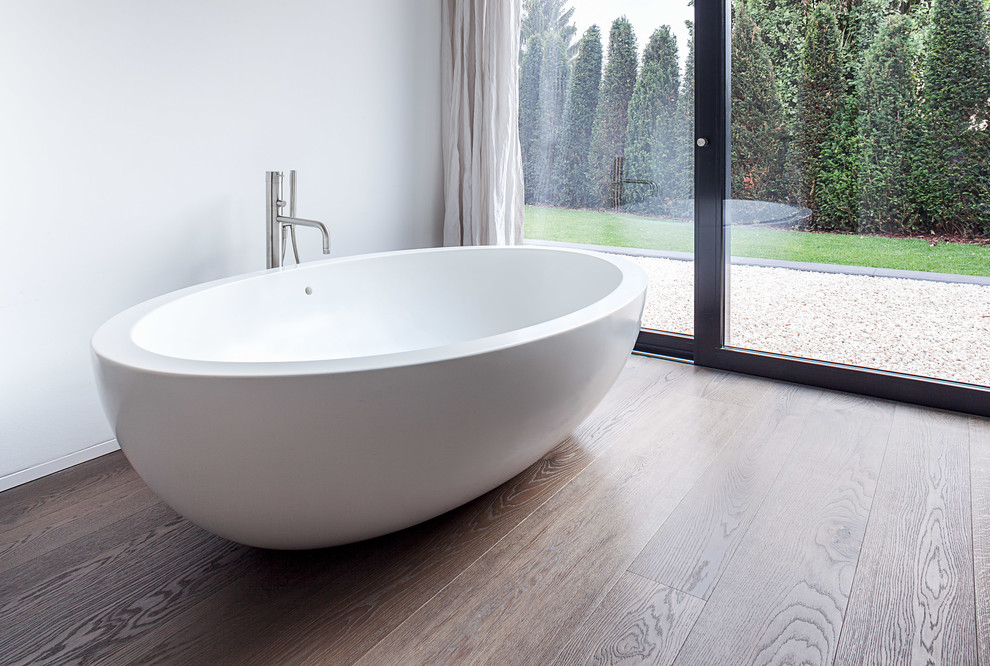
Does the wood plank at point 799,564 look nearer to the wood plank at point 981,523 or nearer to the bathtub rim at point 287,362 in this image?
the wood plank at point 981,523

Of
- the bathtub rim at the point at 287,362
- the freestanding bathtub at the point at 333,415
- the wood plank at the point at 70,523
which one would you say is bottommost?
the wood plank at the point at 70,523

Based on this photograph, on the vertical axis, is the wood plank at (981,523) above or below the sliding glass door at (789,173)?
below

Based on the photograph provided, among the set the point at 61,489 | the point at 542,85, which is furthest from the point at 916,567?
the point at 542,85

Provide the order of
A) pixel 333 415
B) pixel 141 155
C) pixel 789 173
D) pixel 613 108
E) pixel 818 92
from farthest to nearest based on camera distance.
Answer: pixel 613 108, pixel 789 173, pixel 818 92, pixel 141 155, pixel 333 415

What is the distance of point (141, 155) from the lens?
2049 millimetres

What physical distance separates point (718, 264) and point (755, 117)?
0.58m

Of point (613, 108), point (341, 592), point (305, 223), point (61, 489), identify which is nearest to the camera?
point (341, 592)

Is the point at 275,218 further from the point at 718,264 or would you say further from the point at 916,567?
the point at 916,567

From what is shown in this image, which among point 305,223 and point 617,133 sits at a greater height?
point 617,133

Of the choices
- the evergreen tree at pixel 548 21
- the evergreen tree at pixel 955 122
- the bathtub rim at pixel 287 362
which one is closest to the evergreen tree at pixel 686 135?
the evergreen tree at pixel 548 21

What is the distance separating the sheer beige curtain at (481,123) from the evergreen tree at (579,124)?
23 centimetres

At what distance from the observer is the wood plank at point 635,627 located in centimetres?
116

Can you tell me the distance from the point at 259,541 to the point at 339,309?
1119mm

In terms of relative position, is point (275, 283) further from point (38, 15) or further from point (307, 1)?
point (307, 1)
